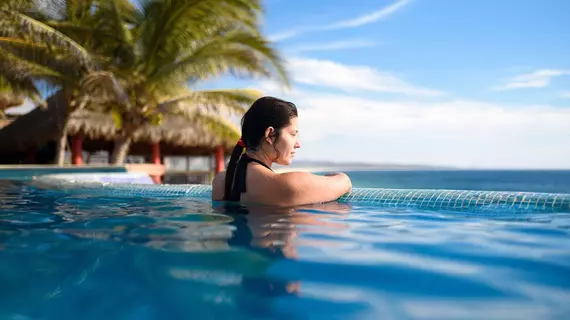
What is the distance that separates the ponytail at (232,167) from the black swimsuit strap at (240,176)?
3 centimetres

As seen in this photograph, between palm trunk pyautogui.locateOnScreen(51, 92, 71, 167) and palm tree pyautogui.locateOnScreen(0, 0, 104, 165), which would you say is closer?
palm tree pyautogui.locateOnScreen(0, 0, 104, 165)

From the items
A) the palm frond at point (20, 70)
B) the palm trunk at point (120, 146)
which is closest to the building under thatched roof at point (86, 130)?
the palm trunk at point (120, 146)

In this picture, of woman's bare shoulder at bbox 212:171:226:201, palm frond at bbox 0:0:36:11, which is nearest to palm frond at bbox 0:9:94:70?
palm frond at bbox 0:0:36:11

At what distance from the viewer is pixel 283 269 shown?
1.81 meters

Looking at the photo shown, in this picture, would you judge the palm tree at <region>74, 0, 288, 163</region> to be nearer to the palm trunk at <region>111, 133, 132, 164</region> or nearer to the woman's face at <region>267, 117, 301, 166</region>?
the palm trunk at <region>111, 133, 132, 164</region>

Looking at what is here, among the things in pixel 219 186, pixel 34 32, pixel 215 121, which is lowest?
pixel 219 186

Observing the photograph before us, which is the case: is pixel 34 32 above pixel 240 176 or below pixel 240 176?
above

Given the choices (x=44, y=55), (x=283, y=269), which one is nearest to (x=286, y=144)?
(x=283, y=269)

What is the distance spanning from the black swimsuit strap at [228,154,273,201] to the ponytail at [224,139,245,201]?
0.03 meters

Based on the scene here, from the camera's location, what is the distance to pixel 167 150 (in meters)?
23.5

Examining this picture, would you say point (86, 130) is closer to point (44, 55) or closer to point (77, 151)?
point (77, 151)

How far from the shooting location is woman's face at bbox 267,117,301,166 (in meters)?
3.35

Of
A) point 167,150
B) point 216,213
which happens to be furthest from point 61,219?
point 167,150

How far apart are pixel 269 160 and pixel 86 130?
14.1 m
